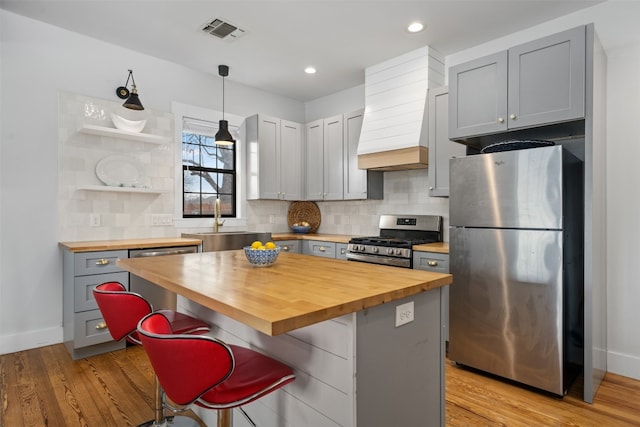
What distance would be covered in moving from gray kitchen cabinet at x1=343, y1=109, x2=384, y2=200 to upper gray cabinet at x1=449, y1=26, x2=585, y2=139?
133 centimetres

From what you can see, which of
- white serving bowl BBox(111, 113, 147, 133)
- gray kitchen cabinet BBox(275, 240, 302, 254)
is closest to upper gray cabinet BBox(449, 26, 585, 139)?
gray kitchen cabinet BBox(275, 240, 302, 254)

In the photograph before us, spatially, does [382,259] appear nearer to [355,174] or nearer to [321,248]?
[321,248]

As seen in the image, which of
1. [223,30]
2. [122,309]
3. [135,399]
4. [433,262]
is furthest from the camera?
[223,30]

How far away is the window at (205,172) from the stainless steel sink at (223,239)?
54cm

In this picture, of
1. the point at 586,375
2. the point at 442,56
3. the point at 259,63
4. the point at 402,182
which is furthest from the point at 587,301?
the point at 259,63

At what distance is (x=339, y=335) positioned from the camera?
51.6 inches

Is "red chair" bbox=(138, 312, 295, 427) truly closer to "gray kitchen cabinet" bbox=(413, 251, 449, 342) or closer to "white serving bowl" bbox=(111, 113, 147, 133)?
"gray kitchen cabinet" bbox=(413, 251, 449, 342)

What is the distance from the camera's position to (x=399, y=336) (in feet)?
4.76

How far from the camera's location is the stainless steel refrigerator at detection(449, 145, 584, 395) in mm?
2326

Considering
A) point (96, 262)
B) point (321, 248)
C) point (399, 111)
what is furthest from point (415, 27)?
point (96, 262)

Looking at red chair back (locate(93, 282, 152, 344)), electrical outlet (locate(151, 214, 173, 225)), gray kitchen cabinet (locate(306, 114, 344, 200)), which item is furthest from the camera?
gray kitchen cabinet (locate(306, 114, 344, 200))

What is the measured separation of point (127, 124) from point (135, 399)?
2481 mm

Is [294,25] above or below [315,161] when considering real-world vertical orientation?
above

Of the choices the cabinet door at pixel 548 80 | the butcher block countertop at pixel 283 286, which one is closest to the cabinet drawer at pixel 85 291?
the butcher block countertop at pixel 283 286
